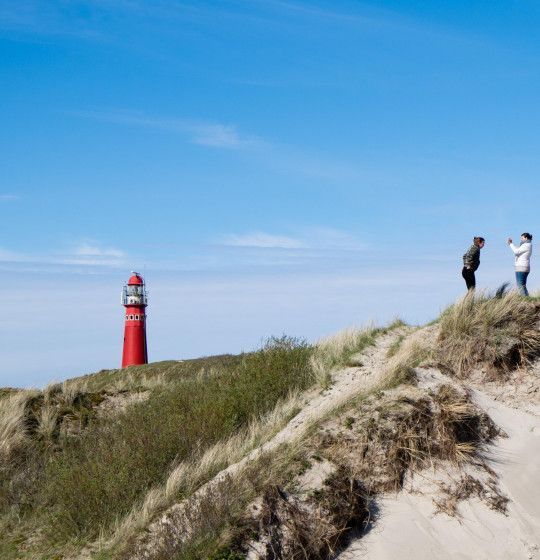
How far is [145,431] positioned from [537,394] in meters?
7.88

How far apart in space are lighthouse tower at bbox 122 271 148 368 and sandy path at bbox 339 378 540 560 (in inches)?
1201

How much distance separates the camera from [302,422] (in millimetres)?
13758

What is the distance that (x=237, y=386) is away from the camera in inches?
649

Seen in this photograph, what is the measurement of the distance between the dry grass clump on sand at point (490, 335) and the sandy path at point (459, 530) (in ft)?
11.1

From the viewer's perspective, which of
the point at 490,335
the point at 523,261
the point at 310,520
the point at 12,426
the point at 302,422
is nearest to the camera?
the point at 310,520

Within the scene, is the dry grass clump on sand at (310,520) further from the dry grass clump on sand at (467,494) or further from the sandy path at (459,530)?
the dry grass clump on sand at (467,494)

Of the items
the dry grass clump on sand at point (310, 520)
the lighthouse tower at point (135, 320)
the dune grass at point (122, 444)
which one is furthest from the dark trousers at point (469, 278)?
the lighthouse tower at point (135, 320)

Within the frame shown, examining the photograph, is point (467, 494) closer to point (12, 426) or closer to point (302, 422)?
point (302, 422)

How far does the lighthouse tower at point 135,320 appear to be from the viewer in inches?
1619

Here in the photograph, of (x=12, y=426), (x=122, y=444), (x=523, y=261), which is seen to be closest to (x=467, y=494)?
(x=122, y=444)

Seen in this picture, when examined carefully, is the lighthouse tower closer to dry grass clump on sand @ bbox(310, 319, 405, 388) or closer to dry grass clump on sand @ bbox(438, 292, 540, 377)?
dry grass clump on sand @ bbox(310, 319, 405, 388)

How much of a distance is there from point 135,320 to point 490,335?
93.6ft

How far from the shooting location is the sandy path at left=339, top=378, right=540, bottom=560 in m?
10.8

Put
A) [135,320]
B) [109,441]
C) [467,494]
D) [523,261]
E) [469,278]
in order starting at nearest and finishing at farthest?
[467,494]
[109,441]
[469,278]
[523,261]
[135,320]
